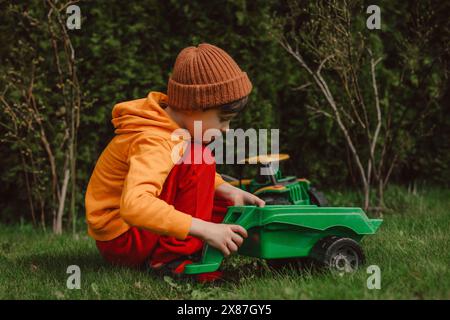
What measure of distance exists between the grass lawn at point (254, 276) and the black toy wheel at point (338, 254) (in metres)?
0.07

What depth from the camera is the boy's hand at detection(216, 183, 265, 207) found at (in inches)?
121

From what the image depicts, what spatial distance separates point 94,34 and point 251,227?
8.90ft

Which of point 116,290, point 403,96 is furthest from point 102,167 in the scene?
point 403,96

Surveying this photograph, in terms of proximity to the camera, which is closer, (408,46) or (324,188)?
(408,46)

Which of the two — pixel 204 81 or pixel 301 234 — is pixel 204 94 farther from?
pixel 301 234

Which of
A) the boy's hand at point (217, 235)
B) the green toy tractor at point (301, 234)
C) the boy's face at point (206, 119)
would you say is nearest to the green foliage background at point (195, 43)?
the boy's face at point (206, 119)

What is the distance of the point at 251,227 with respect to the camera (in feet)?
8.66

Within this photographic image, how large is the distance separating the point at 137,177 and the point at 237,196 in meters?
0.79

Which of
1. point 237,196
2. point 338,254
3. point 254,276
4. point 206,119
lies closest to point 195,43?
point 237,196

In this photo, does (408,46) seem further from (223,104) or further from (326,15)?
(223,104)

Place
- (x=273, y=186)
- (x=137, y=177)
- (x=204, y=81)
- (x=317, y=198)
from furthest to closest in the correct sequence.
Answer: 1. (x=317, y=198)
2. (x=273, y=186)
3. (x=204, y=81)
4. (x=137, y=177)

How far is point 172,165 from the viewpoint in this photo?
256 centimetres

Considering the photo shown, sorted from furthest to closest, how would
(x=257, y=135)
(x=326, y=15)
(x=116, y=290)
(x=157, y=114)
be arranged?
(x=257, y=135) < (x=326, y=15) < (x=157, y=114) < (x=116, y=290)

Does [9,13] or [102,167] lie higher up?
[9,13]
